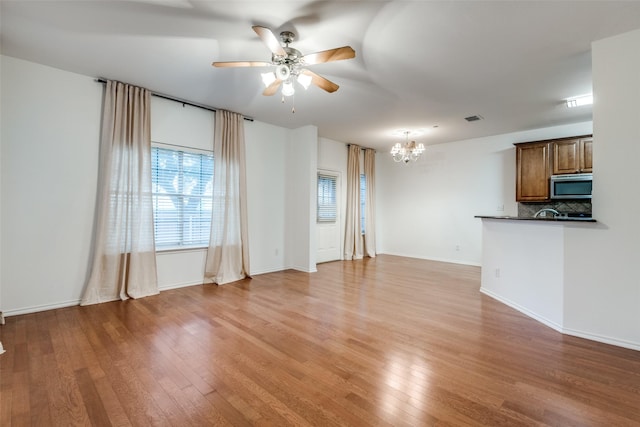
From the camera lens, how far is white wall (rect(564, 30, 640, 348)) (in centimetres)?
250

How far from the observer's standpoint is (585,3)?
87.1 inches

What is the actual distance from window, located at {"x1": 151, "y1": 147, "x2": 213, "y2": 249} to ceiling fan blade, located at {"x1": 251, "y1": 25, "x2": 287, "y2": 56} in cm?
274

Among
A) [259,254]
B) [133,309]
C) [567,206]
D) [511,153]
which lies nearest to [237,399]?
[133,309]

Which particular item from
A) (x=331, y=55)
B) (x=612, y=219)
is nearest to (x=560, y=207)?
(x=612, y=219)

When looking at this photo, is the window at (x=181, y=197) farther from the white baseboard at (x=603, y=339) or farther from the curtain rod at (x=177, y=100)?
the white baseboard at (x=603, y=339)

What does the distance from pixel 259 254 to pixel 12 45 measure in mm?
4115

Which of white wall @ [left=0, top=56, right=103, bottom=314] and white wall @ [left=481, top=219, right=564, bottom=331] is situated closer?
white wall @ [left=481, top=219, right=564, bottom=331]

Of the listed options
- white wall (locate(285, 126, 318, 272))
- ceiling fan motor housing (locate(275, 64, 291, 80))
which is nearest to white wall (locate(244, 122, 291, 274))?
white wall (locate(285, 126, 318, 272))

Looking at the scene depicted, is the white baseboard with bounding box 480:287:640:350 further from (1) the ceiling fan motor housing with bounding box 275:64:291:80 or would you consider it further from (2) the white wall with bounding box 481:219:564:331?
(1) the ceiling fan motor housing with bounding box 275:64:291:80

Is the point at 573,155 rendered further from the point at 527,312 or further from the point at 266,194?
the point at 266,194

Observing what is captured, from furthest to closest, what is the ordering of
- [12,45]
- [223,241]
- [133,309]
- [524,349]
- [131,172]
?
[223,241] → [131,172] → [133,309] → [12,45] → [524,349]

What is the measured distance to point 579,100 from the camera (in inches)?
157

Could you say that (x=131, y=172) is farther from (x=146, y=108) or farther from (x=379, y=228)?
(x=379, y=228)

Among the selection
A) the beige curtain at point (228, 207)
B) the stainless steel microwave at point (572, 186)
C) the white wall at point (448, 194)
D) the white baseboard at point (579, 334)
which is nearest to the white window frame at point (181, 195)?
the beige curtain at point (228, 207)
